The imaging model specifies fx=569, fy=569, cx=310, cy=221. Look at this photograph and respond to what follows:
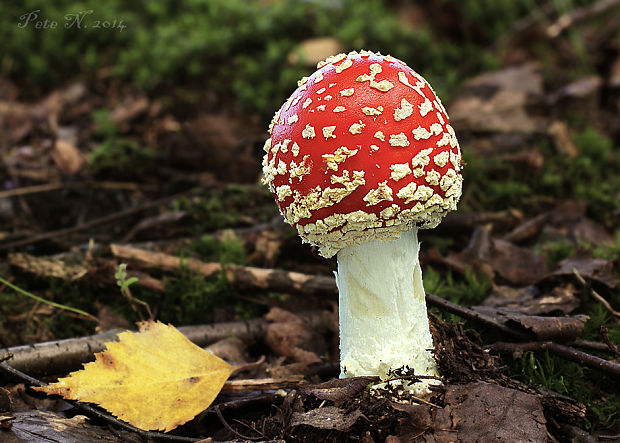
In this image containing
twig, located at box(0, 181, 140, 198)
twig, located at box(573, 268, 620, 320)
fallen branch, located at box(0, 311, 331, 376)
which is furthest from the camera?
twig, located at box(0, 181, 140, 198)

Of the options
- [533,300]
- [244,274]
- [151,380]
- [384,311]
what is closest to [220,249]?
[244,274]

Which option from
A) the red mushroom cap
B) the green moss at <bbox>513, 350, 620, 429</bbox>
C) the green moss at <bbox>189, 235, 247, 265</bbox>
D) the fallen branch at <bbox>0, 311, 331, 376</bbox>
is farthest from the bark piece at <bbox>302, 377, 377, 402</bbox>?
the green moss at <bbox>189, 235, 247, 265</bbox>

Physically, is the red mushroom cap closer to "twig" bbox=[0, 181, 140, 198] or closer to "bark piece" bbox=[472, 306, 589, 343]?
"bark piece" bbox=[472, 306, 589, 343]

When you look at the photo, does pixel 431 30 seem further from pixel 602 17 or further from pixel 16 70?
pixel 16 70

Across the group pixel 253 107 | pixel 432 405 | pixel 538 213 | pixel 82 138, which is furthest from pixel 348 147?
pixel 82 138

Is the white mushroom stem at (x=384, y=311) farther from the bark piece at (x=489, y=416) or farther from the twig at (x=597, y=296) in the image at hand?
the twig at (x=597, y=296)

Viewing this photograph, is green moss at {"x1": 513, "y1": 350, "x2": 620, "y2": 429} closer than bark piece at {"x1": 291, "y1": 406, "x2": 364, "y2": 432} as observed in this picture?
No

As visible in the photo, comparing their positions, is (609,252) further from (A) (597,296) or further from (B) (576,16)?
(B) (576,16)
